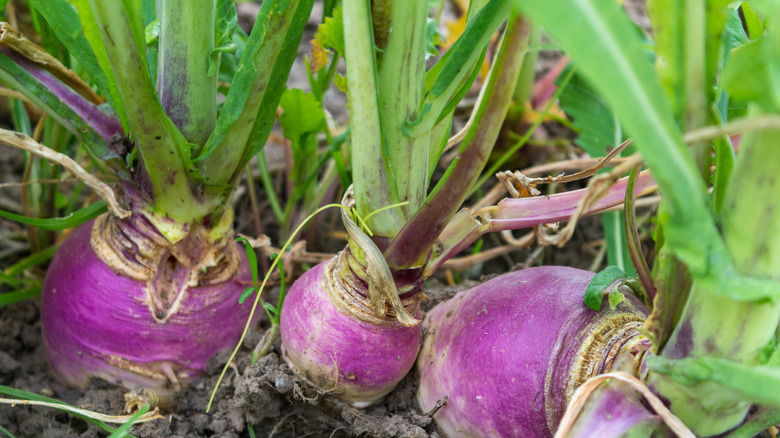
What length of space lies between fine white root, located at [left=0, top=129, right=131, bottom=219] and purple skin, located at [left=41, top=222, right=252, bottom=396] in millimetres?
96

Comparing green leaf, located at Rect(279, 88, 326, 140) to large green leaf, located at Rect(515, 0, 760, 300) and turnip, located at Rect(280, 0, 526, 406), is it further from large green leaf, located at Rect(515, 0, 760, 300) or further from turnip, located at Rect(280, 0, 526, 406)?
large green leaf, located at Rect(515, 0, 760, 300)

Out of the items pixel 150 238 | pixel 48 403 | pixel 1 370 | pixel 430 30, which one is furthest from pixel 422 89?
pixel 1 370

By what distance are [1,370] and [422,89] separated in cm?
83

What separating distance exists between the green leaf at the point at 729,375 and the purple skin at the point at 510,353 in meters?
0.16

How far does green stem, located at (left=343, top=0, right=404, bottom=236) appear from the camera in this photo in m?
0.65

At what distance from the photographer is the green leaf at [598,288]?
29.0 inches

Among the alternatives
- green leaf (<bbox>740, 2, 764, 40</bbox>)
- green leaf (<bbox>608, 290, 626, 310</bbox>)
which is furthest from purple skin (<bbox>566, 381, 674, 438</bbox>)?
green leaf (<bbox>740, 2, 764, 40</bbox>)

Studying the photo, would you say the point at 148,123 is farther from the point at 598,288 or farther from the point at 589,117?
the point at 589,117

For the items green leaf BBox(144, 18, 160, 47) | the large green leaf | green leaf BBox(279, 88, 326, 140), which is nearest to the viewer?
the large green leaf

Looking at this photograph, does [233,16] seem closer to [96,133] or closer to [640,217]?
[96,133]

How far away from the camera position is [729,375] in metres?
0.50

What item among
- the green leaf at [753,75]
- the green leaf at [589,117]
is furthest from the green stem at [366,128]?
the green leaf at [589,117]

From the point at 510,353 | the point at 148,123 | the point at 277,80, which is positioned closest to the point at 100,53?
the point at 148,123

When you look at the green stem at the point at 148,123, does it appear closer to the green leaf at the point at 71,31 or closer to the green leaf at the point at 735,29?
the green leaf at the point at 71,31
